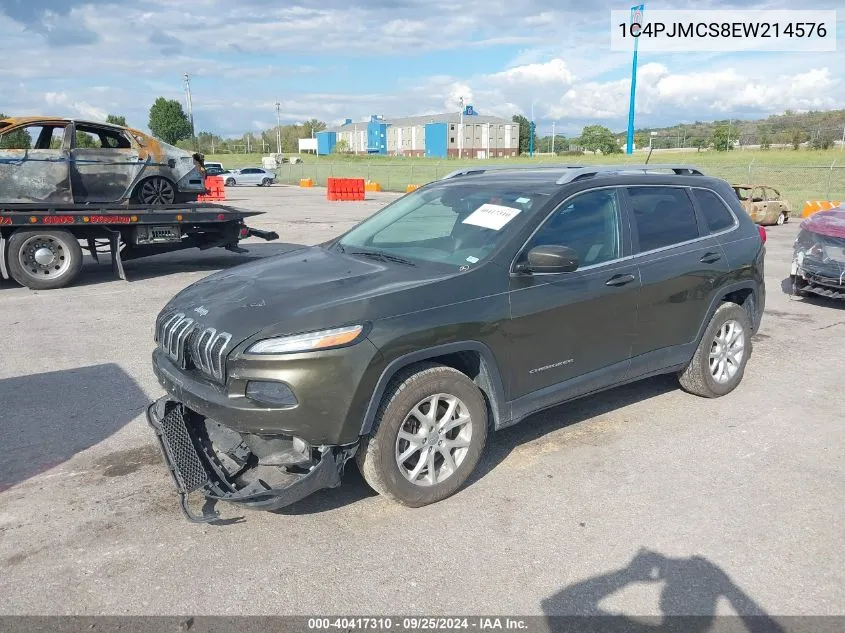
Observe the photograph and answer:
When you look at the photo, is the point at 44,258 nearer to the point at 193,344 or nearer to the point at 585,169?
the point at 193,344

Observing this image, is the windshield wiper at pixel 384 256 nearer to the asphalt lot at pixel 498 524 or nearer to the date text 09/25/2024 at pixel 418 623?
the asphalt lot at pixel 498 524

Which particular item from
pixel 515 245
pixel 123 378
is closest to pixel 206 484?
pixel 515 245

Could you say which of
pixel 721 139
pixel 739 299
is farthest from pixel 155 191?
pixel 721 139

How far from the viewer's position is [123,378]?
232 inches

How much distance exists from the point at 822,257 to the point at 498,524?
6948mm

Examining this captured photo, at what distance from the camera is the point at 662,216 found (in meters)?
4.93

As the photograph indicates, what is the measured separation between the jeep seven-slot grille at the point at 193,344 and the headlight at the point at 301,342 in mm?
195

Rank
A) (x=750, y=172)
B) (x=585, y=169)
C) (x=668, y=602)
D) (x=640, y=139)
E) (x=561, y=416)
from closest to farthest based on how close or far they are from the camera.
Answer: (x=668, y=602)
(x=585, y=169)
(x=561, y=416)
(x=750, y=172)
(x=640, y=139)

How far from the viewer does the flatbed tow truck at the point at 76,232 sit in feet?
31.6

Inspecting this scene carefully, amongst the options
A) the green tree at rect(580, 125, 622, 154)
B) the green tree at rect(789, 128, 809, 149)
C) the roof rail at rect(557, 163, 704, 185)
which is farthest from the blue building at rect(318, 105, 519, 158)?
the roof rail at rect(557, 163, 704, 185)

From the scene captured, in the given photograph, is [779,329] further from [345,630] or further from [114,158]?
[114,158]

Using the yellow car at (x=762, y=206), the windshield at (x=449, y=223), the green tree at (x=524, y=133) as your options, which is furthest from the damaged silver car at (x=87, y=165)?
the green tree at (x=524, y=133)

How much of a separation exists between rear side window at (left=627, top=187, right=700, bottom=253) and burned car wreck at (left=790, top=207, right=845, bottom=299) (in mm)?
4319

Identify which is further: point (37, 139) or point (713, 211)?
point (37, 139)
